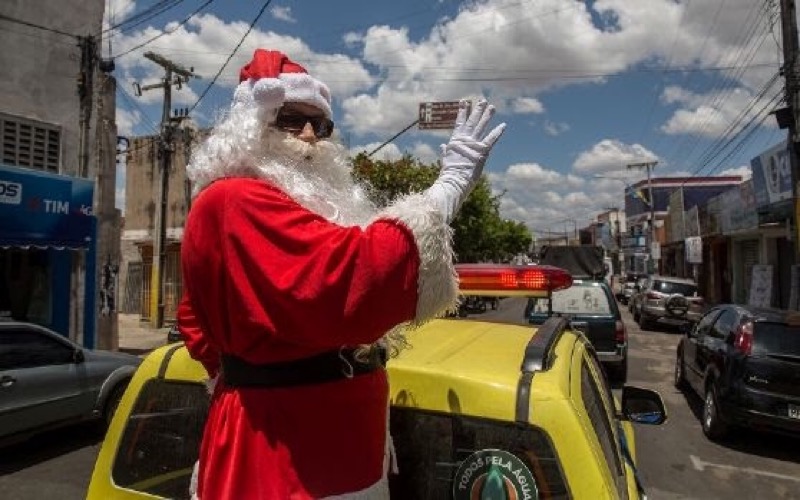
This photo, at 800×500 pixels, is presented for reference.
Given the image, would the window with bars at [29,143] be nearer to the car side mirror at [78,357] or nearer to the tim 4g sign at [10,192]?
the tim 4g sign at [10,192]

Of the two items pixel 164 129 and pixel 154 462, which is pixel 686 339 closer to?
pixel 154 462

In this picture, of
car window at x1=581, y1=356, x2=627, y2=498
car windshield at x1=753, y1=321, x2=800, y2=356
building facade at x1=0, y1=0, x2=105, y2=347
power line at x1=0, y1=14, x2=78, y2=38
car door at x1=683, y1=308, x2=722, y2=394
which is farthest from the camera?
power line at x1=0, y1=14, x2=78, y2=38

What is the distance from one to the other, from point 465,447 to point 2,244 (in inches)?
453

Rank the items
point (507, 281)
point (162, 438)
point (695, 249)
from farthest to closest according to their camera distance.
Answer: point (695, 249)
point (507, 281)
point (162, 438)

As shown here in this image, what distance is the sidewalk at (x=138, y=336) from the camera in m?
16.1

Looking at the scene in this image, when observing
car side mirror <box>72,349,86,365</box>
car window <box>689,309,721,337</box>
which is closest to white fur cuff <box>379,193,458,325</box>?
car side mirror <box>72,349,86,365</box>

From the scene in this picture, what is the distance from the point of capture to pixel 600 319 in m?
10.6

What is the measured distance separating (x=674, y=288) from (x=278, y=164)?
71.4 ft

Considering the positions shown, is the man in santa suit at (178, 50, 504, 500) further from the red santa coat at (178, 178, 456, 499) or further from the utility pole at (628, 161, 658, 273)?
the utility pole at (628, 161, 658, 273)

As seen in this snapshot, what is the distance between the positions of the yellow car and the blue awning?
1055 cm

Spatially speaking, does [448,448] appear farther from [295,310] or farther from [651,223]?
[651,223]

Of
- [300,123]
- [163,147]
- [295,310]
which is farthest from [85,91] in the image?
[295,310]

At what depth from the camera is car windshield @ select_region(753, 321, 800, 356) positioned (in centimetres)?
731

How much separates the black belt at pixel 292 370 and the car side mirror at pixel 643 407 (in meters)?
2.30
